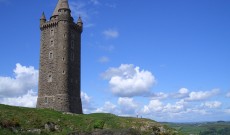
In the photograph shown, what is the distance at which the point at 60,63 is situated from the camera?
68.2 metres

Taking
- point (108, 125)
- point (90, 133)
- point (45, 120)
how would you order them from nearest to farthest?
point (90, 133) → point (45, 120) → point (108, 125)

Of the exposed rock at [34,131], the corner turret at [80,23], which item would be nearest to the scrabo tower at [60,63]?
the corner turret at [80,23]

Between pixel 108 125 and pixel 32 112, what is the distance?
1294 cm

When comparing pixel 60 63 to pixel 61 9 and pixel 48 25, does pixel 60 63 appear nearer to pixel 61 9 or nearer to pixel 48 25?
pixel 48 25

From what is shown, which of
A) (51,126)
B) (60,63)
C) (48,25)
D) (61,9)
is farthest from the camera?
(61,9)

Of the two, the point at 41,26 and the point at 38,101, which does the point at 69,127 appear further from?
the point at 41,26

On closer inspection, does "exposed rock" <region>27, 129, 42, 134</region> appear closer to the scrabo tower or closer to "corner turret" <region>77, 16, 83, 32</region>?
the scrabo tower

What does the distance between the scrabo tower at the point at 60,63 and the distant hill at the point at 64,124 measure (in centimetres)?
1257

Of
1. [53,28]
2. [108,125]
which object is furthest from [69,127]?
[53,28]

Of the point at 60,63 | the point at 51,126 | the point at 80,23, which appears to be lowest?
the point at 51,126

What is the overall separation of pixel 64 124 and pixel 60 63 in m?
20.6

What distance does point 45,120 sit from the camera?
161 feet

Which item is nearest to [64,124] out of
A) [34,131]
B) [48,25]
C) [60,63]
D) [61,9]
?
[34,131]

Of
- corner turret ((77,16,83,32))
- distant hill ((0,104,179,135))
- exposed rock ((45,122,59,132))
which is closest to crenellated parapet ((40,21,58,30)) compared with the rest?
corner turret ((77,16,83,32))
